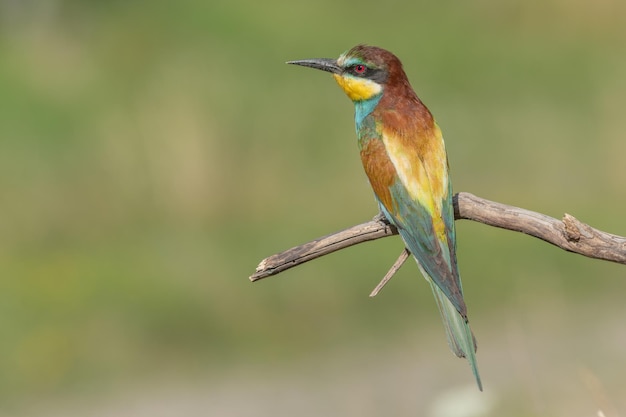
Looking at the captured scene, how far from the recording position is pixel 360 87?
4.15 m

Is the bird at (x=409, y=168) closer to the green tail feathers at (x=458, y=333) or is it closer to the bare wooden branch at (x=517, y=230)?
the green tail feathers at (x=458, y=333)

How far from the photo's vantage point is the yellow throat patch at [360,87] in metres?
4.12

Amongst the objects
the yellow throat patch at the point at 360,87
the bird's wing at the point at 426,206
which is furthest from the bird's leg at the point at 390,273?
the yellow throat patch at the point at 360,87

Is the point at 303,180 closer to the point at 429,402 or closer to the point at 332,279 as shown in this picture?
the point at 332,279

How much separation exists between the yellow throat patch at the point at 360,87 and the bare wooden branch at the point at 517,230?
2.18 feet

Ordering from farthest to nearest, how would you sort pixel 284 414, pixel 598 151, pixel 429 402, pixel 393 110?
pixel 598 151
pixel 284 414
pixel 429 402
pixel 393 110

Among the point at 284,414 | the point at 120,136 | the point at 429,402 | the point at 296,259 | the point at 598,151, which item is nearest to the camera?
the point at 296,259

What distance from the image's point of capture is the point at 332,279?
741cm

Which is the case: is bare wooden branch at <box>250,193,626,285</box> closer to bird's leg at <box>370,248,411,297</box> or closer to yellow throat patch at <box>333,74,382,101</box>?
bird's leg at <box>370,248,411,297</box>

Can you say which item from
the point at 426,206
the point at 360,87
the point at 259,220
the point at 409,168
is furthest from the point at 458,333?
the point at 259,220

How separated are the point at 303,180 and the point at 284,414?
221 cm

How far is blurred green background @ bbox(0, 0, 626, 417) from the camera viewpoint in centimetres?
672

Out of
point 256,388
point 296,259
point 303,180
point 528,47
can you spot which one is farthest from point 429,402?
point 528,47

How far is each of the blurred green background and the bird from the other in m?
0.52
